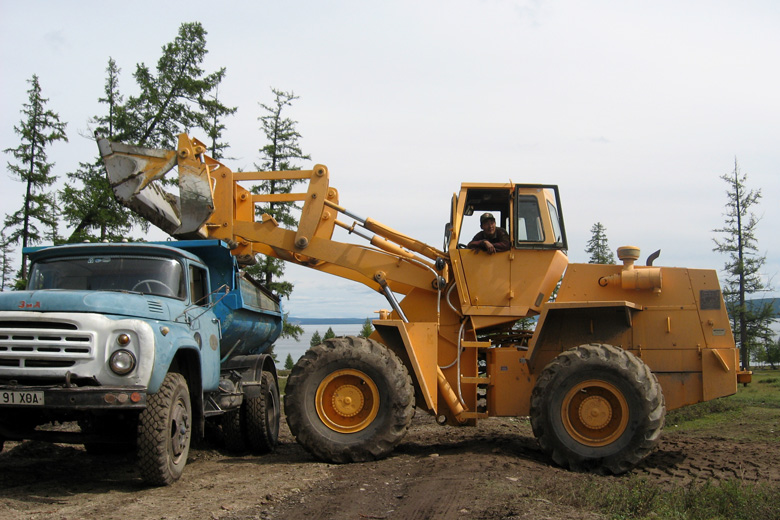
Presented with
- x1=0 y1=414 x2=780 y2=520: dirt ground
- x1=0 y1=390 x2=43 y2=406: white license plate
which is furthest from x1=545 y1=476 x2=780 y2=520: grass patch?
x1=0 y1=390 x2=43 y2=406: white license plate

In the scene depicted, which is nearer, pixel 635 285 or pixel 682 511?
pixel 682 511

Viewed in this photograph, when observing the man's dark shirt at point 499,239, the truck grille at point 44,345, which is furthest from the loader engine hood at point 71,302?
the man's dark shirt at point 499,239

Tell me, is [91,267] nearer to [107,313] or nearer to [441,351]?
[107,313]

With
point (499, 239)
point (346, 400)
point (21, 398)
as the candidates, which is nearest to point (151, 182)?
point (346, 400)

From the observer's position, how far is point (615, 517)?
20.5ft

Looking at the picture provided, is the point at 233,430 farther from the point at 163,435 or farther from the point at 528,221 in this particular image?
the point at 528,221

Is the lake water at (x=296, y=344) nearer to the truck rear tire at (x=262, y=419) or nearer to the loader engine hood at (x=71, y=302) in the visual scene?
the truck rear tire at (x=262, y=419)

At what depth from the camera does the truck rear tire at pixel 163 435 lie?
23.3 feet

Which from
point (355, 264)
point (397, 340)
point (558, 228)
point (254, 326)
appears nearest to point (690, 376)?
point (558, 228)

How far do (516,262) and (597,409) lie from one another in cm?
234

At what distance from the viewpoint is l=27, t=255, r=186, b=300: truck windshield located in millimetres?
8398

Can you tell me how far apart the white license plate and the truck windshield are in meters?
1.85

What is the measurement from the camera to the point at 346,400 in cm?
948

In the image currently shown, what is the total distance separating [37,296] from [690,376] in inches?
305
